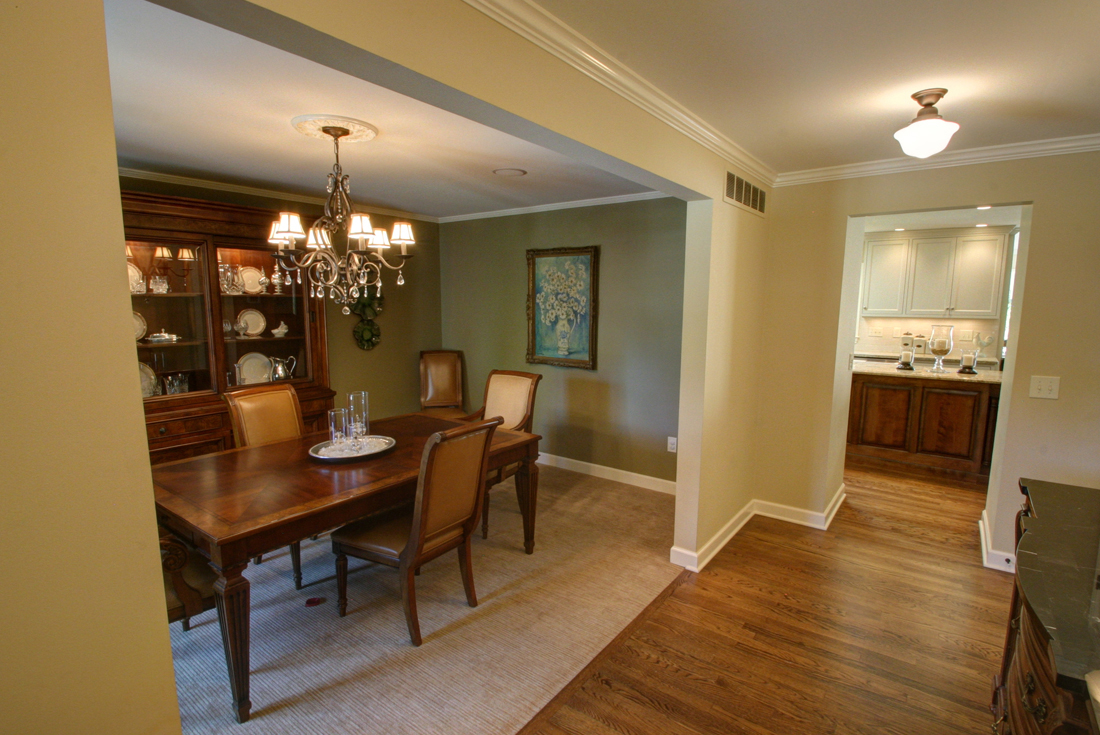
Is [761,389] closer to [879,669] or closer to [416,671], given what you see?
[879,669]

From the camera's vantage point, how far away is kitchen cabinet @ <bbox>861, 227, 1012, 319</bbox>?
4.81 meters

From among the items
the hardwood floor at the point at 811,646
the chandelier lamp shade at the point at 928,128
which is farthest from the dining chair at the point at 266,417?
the chandelier lamp shade at the point at 928,128

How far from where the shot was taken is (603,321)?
4.34 m

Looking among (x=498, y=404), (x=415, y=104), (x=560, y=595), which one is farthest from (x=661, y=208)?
(x=560, y=595)

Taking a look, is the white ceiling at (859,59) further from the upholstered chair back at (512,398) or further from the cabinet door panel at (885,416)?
the cabinet door panel at (885,416)

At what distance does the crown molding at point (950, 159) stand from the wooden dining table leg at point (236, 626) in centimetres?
360

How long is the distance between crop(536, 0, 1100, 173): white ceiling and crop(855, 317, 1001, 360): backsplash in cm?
309

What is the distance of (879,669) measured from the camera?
2148mm

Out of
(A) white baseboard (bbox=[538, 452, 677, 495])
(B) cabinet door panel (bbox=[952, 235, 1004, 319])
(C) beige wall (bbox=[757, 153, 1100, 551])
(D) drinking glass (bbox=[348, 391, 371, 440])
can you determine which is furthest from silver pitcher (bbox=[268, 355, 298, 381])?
(B) cabinet door panel (bbox=[952, 235, 1004, 319])

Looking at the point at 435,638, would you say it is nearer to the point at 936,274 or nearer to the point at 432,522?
the point at 432,522

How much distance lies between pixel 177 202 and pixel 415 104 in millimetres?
2085

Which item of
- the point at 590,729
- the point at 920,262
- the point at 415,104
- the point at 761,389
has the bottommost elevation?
the point at 590,729

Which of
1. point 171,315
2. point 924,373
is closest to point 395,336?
point 171,315

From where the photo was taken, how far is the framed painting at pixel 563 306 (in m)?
4.37
